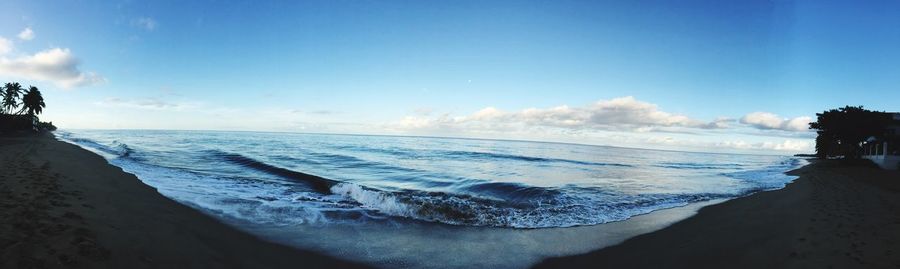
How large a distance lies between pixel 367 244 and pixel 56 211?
216 inches

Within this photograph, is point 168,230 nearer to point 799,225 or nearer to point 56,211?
point 56,211

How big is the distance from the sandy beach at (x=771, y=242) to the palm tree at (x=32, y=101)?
114138 millimetres

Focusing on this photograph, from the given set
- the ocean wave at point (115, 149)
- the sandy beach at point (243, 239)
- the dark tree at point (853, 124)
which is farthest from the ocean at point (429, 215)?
the dark tree at point (853, 124)

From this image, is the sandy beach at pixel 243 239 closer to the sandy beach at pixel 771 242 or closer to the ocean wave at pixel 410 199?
the sandy beach at pixel 771 242

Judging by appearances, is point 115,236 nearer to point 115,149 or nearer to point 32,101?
point 115,149

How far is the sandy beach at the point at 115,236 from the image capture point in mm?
4680

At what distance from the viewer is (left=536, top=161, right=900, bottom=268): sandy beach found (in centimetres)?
576

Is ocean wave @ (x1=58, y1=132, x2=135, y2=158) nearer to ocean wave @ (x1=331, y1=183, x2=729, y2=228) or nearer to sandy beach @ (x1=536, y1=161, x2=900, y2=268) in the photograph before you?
ocean wave @ (x1=331, y1=183, x2=729, y2=228)

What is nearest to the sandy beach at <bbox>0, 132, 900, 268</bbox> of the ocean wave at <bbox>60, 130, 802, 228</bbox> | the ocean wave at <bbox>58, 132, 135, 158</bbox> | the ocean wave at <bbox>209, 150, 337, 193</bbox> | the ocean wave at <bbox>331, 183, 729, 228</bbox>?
the ocean wave at <bbox>60, 130, 802, 228</bbox>

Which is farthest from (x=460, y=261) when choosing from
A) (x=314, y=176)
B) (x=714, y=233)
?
(x=314, y=176)

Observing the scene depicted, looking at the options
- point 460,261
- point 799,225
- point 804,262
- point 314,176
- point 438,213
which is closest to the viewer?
point 804,262

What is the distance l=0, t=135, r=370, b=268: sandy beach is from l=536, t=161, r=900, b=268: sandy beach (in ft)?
16.0

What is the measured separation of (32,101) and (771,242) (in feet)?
384

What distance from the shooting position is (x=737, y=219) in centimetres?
945
